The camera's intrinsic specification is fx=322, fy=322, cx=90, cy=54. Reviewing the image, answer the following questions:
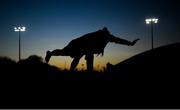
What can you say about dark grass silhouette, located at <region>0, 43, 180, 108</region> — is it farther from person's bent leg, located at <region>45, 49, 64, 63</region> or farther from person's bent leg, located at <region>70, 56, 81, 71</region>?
person's bent leg, located at <region>70, 56, 81, 71</region>

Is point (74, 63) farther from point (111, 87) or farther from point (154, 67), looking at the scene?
point (154, 67)

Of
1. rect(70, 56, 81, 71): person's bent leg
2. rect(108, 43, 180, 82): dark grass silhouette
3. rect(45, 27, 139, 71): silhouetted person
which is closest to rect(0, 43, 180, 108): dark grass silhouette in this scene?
rect(108, 43, 180, 82): dark grass silhouette

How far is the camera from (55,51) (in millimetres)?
10656

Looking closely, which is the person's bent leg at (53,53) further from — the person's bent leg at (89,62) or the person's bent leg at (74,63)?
the person's bent leg at (89,62)

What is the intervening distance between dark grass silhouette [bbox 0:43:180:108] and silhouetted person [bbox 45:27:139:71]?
164 cm

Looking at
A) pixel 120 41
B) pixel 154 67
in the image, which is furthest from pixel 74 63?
pixel 154 67

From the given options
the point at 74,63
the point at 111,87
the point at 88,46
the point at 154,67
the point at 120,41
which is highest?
the point at 120,41

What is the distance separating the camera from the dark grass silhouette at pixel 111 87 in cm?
619

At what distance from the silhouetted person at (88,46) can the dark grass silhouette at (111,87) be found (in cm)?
164

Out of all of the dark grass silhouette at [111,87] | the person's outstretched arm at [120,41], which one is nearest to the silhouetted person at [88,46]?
the person's outstretched arm at [120,41]

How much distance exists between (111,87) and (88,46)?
11.2ft

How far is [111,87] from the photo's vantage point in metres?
7.04

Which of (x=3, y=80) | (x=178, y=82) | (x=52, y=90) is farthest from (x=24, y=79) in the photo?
(x=178, y=82)

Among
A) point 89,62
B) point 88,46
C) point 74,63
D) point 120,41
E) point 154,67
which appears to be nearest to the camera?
point 154,67
